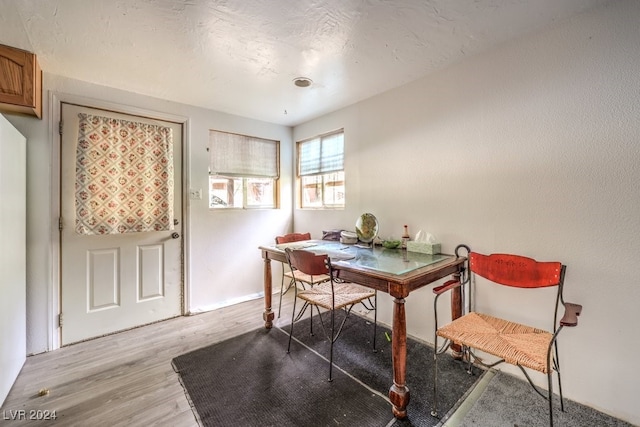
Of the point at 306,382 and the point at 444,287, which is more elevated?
the point at 444,287

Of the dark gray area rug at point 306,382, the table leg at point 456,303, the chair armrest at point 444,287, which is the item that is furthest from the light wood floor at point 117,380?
the table leg at point 456,303

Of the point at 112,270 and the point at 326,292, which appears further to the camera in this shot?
the point at 112,270

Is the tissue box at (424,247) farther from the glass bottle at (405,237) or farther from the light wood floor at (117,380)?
the light wood floor at (117,380)

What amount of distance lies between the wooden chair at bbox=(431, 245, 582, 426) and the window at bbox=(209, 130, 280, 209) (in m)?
2.55

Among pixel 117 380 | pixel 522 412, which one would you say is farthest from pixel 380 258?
pixel 117 380

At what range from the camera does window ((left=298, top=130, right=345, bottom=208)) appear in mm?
3133

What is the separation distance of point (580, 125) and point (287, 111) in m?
2.55

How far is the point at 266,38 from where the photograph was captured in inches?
69.1

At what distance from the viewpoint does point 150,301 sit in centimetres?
271

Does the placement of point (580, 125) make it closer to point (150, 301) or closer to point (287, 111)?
point (287, 111)

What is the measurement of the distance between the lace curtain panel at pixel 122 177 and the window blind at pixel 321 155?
1.58 metres

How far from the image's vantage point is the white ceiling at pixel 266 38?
1494 millimetres

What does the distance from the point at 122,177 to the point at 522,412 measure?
343 centimetres

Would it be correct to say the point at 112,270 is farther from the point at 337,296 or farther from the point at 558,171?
the point at 558,171
